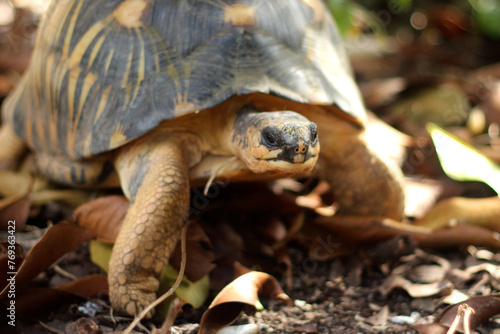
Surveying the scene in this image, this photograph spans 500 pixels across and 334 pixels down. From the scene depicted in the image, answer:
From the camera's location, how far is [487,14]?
5637 mm

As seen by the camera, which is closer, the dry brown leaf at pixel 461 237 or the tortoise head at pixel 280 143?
the tortoise head at pixel 280 143

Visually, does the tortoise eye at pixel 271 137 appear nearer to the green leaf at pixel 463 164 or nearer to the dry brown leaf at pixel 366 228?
the dry brown leaf at pixel 366 228

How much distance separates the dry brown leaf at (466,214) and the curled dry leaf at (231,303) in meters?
1.15

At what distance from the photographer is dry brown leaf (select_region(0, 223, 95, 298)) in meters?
1.80

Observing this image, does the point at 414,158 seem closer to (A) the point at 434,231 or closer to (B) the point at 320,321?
(A) the point at 434,231

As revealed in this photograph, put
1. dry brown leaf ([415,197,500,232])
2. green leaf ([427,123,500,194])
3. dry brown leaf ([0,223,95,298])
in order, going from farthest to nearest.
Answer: dry brown leaf ([415,197,500,232]) < green leaf ([427,123,500,194]) < dry brown leaf ([0,223,95,298])

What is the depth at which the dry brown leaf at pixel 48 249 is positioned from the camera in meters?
1.80

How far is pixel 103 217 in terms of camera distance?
216 centimetres

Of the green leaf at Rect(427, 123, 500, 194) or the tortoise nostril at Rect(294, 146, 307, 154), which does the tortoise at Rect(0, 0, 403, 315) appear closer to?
the tortoise nostril at Rect(294, 146, 307, 154)

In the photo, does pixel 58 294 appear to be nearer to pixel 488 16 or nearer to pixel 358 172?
pixel 358 172

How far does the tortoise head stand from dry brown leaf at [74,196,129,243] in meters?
0.68

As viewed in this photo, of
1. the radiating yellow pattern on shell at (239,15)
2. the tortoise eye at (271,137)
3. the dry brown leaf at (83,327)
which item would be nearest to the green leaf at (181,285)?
the dry brown leaf at (83,327)

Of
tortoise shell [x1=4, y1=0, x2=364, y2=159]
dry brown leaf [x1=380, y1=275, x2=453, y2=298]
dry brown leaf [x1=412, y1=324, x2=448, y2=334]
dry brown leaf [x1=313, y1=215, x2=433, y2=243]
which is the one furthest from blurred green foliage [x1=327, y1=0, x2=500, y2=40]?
dry brown leaf [x1=412, y1=324, x2=448, y2=334]

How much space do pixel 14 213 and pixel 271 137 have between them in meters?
1.52
